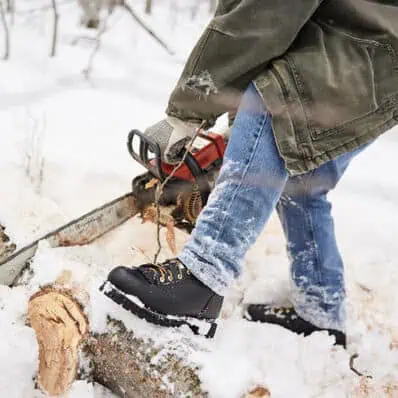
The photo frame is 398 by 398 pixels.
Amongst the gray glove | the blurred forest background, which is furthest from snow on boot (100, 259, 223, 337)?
the blurred forest background

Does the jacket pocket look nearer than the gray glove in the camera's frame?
Yes

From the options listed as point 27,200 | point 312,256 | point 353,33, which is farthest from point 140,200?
point 353,33

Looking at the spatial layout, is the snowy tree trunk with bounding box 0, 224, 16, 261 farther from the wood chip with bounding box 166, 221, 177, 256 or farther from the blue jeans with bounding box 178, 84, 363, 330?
the blue jeans with bounding box 178, 84, 363, 330

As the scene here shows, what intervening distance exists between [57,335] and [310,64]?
95 centimetres

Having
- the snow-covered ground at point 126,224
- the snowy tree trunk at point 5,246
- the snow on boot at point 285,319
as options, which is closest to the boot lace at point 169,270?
the snow-covered ground at point 126,224

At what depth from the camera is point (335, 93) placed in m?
1.42

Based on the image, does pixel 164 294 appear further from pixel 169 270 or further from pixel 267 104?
pixel 267 104

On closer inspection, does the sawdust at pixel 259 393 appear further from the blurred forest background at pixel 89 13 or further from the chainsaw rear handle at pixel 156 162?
the blurred forest background at pixel 89 13

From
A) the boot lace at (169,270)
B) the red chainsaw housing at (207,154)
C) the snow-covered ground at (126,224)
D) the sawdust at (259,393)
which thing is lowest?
the snow-covered ground at (126,224)

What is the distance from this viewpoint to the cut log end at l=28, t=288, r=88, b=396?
149 centimetres

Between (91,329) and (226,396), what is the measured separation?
40 cm

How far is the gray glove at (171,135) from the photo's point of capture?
5.50ft

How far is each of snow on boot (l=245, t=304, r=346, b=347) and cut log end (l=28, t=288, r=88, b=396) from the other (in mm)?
765

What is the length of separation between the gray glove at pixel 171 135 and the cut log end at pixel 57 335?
1.78 ft
